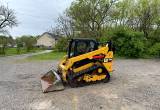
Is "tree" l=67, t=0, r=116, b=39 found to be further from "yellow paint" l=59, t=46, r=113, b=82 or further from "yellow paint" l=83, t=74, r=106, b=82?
"yellow paint" l=83, t=74, r=106, b=82

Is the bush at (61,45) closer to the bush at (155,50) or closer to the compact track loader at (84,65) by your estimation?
the bush at (155,50)

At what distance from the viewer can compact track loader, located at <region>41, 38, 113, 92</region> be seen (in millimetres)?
11148

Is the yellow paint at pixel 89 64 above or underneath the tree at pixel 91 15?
underneath

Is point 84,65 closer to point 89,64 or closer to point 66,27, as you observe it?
point 89,64

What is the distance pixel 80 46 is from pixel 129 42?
17766mm

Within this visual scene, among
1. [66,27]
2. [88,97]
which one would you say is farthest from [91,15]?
[88,97]

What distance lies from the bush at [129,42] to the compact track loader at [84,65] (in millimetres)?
17100

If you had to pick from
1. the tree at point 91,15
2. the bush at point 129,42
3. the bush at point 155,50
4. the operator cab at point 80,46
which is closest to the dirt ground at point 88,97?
the operator cab at point 80,46

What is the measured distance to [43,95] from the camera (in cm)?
956

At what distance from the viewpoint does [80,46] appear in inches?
464

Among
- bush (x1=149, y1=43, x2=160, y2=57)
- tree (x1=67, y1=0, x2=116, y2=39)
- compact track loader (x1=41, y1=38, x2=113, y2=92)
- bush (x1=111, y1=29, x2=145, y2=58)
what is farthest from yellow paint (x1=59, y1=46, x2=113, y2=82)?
tree (x1=67, y1=0, x2=116, y2=39)

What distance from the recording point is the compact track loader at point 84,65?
36.6 ft

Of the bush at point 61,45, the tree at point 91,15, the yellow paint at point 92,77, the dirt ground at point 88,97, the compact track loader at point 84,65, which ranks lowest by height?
the bush at point 61,45

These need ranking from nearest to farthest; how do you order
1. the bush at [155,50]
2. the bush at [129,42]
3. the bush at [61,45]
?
the bush at [129,42] → the bush at [155,50] → the bush at [61,45]
